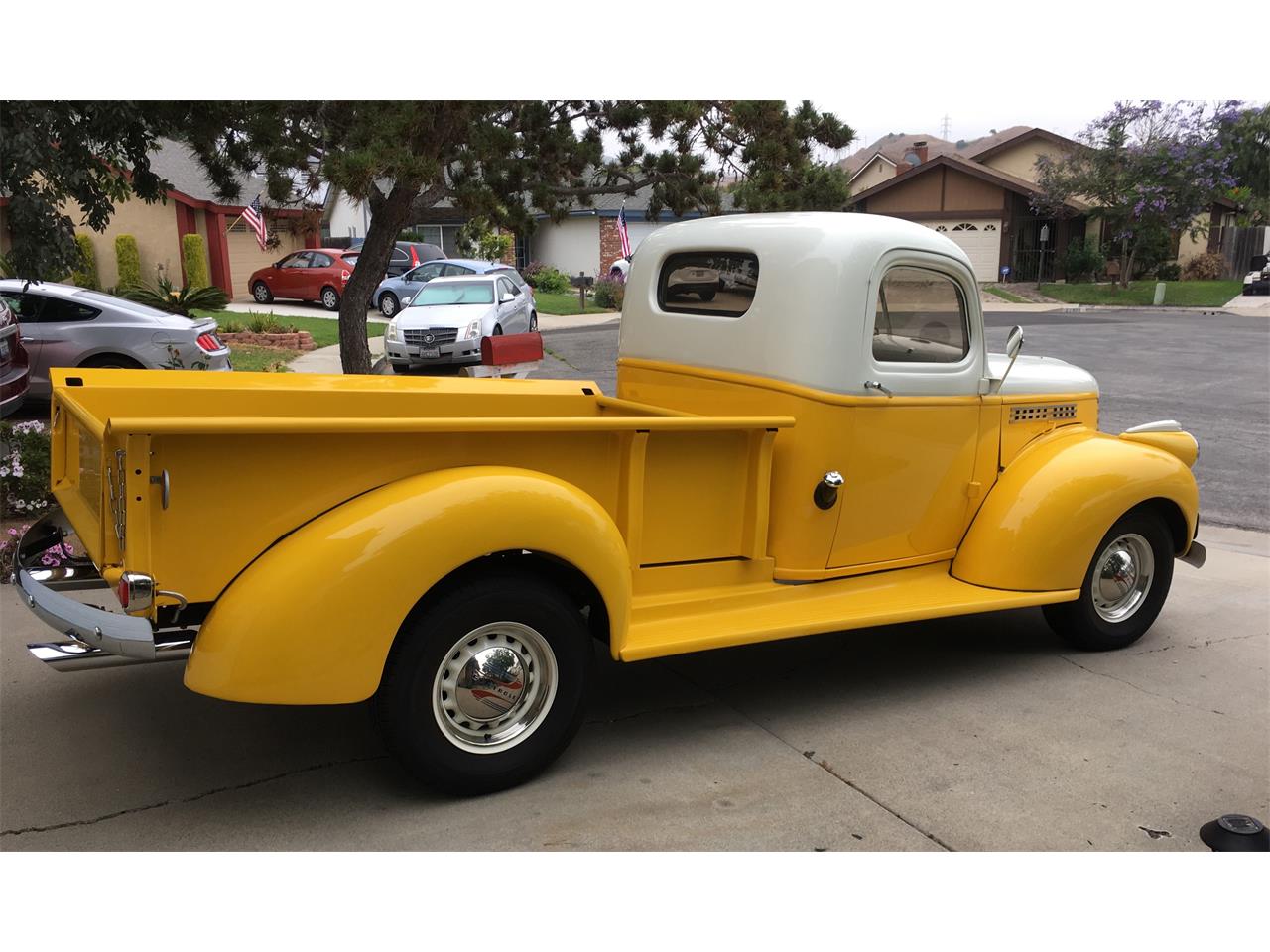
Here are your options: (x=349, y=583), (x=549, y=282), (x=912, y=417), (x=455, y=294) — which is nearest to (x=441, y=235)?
(x=549, y=282)

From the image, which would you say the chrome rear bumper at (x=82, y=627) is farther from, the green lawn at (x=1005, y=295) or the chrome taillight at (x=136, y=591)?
the green lawn at (x=1005, y=295)

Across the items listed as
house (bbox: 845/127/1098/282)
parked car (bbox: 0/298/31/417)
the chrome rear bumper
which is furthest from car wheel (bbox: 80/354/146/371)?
house (bbox: 845/127/1098/282)

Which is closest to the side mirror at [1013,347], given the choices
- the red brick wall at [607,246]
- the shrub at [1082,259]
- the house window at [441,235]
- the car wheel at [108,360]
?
the car wheel at [108,360]

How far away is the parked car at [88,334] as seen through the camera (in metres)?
10.8

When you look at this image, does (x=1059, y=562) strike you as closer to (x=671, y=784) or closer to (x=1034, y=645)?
(x=1034, y=645)

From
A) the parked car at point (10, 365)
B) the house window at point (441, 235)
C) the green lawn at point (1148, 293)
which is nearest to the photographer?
the parked car at point (10, 365)

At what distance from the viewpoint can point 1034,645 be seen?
5.43 m

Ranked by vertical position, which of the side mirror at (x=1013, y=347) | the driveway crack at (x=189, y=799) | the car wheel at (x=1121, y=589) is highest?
the side mirror at (x=1013, y=347)

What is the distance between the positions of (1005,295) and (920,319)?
34.4m

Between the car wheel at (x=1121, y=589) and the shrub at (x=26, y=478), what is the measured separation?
6240mm

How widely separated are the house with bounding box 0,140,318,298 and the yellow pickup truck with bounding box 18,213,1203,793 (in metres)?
20.9

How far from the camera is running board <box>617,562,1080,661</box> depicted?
13.2ft

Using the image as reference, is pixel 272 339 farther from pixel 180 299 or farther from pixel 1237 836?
pixel 1237 836

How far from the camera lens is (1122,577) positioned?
17.6 feet
